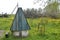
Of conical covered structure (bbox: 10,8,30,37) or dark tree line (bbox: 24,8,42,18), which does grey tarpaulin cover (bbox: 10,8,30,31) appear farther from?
dark tree line (bbox: 24,8,42,18)

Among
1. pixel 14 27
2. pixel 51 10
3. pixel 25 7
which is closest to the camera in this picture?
pixel 14 27

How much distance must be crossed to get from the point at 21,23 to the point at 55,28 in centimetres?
276

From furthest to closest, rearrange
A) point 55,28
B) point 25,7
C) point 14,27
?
1. point 25,7
2. point 55,28
3. point 14,27

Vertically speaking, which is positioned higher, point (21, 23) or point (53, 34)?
point (21, 23)

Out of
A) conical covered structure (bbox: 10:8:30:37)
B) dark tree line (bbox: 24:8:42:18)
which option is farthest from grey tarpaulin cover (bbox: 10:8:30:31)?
dark tree line (bbox: 24:8:42:18)

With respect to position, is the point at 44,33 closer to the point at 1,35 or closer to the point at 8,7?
the point at 1,35

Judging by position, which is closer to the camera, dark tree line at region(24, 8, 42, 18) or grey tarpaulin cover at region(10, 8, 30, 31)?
grey tarpaulin cover at region(10, 8, 30, 31)

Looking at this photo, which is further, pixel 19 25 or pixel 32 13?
pixel 32 13

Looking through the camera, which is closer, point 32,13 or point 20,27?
point 20,27

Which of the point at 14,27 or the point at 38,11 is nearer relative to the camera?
the point at 14,27

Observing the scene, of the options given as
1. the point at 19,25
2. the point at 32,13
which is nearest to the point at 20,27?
the point at 19,25

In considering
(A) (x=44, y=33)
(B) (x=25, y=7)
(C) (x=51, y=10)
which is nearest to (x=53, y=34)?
(A) (x=44, y=33)

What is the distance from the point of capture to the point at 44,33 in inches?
371

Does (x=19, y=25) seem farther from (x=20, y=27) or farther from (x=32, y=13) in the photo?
(x=32, y=13)
